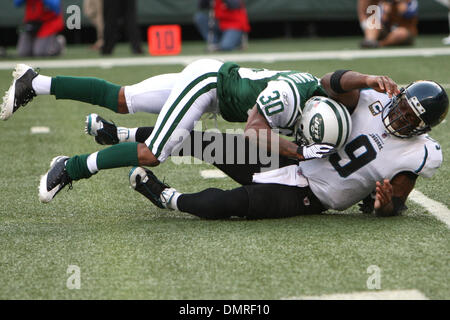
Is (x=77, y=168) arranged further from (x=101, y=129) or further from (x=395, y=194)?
(x=395, y=194)

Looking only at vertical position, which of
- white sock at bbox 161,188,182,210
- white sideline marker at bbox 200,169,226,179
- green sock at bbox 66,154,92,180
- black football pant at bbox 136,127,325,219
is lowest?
white sideline marker at bbox 200,169,226,179

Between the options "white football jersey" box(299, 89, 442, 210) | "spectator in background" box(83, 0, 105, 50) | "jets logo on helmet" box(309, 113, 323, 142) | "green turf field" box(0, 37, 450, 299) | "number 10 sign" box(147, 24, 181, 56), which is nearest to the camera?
"green turf field" box(0, 37, 450, 299)

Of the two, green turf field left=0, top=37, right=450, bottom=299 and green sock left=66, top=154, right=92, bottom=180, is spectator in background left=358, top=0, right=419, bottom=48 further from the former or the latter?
green sock left=66, top=154, right=92, bottom=180

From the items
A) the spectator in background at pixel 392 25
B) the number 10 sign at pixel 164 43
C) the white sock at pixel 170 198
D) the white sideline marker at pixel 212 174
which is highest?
the white sock at pixel 170 198

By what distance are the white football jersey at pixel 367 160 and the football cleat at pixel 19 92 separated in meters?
1.51

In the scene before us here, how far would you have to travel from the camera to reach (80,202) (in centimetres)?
421

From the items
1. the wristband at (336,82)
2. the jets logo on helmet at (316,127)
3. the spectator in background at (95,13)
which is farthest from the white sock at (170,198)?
the spectator in background at (95,13)

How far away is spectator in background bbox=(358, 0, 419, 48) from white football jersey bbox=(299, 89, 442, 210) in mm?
8090

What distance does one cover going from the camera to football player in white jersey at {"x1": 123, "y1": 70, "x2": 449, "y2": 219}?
11.5ft

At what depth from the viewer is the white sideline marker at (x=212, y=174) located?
475cm

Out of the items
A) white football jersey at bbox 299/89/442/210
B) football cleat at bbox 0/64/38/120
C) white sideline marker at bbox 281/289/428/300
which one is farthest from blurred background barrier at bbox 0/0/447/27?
white sideline marker at bbox 281/289/428/300

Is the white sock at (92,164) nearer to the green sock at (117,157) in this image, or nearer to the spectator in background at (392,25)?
the green sock at (117,157)

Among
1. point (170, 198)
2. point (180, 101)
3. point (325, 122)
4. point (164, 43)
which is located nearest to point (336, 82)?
point (325, 122)
